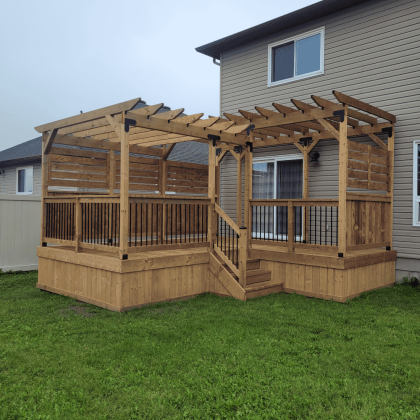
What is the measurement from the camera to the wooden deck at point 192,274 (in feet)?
19.3

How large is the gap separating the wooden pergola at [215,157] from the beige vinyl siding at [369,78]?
9.9 inches

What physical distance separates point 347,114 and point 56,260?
17.4 ft

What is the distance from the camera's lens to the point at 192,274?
664cm

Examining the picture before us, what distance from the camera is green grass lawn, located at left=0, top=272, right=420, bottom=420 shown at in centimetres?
301

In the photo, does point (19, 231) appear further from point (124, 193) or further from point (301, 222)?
point (301, 222)

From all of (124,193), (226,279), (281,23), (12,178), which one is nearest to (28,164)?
(12,178)

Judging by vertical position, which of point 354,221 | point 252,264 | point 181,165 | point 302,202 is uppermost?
point 181,165

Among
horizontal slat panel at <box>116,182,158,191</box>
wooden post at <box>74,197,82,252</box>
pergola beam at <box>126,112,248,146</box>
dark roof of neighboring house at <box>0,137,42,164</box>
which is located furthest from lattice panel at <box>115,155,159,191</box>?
dark roof of neighboring house at <box>0,137,42,164</box>

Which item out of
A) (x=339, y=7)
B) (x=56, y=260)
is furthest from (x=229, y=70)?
(x=56, y=260)

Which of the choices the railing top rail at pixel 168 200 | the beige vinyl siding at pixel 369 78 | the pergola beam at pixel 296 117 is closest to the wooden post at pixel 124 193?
the railing top rail at pixel 168 200

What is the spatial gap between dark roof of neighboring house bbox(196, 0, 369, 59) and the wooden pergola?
7.73 ft

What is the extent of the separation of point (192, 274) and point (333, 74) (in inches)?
202

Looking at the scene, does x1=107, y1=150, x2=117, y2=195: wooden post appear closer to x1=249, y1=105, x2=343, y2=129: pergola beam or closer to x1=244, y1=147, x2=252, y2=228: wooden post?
x1=244, y1=147, x2=252, y2=228: wooden post

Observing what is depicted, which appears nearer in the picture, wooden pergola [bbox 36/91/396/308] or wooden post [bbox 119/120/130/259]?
wooden post [bbox 119/120/130/259]
